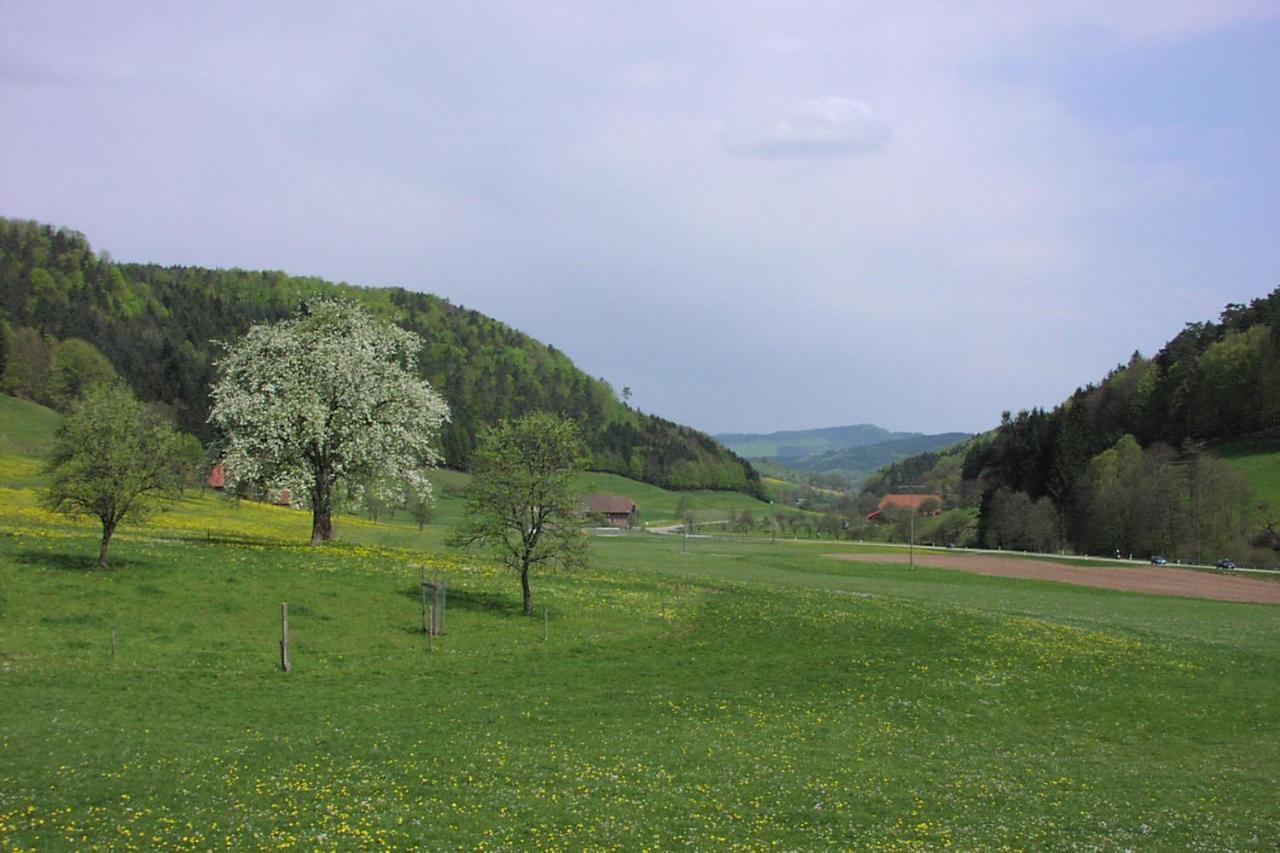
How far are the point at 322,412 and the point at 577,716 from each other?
31.1 meters

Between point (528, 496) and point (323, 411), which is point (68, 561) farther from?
point (528, 496)

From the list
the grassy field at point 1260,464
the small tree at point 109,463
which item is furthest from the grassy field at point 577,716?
the grassy field at point 1260,464

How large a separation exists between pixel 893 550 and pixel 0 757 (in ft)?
422

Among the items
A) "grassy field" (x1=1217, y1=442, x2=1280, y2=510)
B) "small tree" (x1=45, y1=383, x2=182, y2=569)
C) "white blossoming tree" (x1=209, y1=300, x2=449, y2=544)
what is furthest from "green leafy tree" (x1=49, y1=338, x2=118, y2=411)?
"grassy field" (x1=1217, y1=442, x2=1280, y2=510)

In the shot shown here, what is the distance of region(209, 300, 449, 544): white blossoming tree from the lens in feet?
172

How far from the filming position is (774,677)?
35.0 meters

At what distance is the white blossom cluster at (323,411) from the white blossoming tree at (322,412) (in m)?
0.06

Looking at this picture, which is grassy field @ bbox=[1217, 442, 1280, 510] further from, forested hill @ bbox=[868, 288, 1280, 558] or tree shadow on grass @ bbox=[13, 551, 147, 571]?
tree shadow on grass @ bbox=[13, 551, 147, 571]

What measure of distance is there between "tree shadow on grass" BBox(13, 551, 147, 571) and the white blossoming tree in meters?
11.3

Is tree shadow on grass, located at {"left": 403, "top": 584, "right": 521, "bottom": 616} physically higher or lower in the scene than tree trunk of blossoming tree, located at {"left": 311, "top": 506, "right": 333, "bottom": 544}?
lower

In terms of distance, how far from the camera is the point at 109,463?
38.0 m

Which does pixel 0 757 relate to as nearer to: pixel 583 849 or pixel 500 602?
pixel 583 849

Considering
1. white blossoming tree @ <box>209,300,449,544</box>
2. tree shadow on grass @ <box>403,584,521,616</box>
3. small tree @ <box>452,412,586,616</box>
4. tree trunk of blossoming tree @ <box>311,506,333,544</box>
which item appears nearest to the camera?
small tree @ <box>452,412,586,616</box>

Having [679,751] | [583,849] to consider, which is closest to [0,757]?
[583,849]
